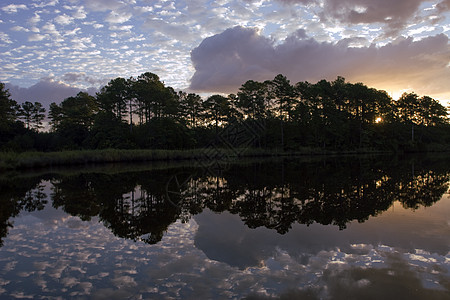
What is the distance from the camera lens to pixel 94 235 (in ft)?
19.3

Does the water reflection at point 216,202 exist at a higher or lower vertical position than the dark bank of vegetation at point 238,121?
lower

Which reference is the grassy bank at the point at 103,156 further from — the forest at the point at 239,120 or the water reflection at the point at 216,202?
the water reflection at the point at 216,202

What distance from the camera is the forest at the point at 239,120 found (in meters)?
42.8

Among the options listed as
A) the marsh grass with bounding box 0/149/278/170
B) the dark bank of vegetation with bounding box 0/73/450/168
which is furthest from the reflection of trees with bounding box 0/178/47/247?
the dark bank of vegetation with bounding box 0/73/450/168

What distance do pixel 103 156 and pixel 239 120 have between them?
26.4 metres

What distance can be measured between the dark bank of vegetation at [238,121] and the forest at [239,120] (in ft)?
0.54

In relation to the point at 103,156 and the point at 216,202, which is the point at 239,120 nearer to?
the point at 103,156

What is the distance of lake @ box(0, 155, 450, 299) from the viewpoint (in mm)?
3432

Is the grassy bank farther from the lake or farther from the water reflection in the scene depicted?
the lake

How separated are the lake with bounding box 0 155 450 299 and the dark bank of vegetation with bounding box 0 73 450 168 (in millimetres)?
32685

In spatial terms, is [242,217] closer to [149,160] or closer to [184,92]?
[149,160]

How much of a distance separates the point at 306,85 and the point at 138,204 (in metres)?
48.2

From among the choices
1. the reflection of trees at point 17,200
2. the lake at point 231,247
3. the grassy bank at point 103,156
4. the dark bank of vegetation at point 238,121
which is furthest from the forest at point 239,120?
the lake at point 231,247

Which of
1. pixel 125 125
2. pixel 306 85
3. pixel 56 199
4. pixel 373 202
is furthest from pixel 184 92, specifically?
pixel 373 202
